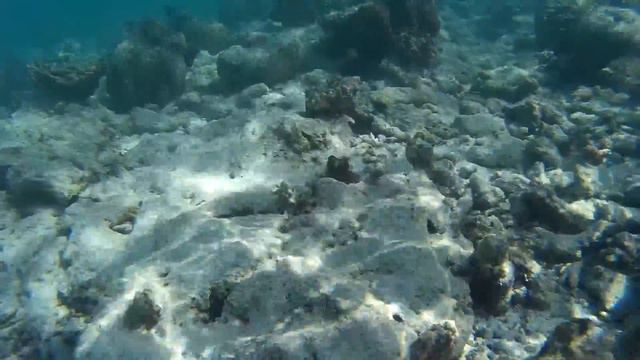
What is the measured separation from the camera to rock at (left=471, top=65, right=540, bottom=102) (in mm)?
10461

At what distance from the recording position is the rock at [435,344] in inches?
152

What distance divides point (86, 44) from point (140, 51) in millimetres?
22158

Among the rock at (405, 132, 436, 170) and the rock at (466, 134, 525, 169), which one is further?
the rock at (466, 134, 525, 169)

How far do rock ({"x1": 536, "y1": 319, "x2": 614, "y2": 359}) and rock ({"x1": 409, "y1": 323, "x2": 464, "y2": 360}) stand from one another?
2.73ft

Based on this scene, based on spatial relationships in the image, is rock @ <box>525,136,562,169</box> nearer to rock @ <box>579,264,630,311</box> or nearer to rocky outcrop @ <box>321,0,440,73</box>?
rock @ <box>579,264,630,311</box>

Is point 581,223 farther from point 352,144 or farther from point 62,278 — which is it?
point 62,278

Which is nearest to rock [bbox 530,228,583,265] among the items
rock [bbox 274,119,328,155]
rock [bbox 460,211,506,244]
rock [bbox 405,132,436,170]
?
rock [bbox 460,211,506,244]

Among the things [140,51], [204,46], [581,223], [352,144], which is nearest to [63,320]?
[352,144]

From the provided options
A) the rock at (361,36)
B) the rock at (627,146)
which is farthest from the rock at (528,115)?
the rock at (361,36)

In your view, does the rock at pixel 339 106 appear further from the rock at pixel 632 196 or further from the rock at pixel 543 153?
the rock at pixel 632 196

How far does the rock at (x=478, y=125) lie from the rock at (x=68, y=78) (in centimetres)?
924

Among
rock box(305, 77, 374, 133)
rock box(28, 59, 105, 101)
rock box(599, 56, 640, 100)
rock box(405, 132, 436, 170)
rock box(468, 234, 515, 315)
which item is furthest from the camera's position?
rock box(28, 59, 105, 101)

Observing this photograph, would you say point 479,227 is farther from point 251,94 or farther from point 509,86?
point 251,94

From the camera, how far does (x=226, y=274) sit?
Answer: 4703 mm
